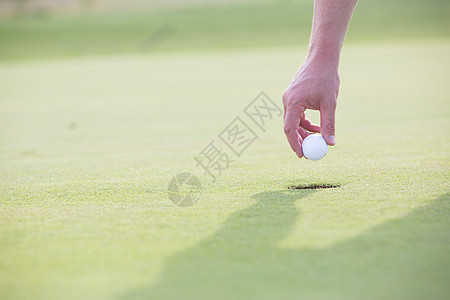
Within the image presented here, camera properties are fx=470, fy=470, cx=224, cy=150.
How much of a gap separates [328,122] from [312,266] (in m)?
0.85

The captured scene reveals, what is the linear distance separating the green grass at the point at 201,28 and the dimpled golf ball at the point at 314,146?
19712 mm

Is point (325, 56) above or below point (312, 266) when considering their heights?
above

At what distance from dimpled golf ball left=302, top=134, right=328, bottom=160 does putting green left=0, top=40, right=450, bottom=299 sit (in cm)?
21

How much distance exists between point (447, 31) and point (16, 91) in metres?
20.0

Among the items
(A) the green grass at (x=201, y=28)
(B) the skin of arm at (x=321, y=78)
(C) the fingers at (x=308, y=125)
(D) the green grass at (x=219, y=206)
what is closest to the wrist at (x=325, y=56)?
(B) the skin of arm at (x=321, y=78)

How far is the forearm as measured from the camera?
233 cm

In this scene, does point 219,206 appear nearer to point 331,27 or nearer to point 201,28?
point 331,27

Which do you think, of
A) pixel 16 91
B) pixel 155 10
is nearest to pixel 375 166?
pixel 16 91

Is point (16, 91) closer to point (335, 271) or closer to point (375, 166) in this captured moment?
point (375, 166)

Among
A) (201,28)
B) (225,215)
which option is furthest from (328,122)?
(201,28)

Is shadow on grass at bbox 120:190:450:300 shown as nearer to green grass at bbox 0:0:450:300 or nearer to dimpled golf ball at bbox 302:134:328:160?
green grass at bbox 0:0:450:300

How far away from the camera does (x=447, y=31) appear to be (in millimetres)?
22188

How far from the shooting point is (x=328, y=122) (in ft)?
7.51

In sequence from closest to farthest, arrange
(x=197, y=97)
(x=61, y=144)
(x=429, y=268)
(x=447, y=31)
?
(x=429, y=268)
(x=61, y=144)
(x=197, y=97)
(x=447, y=31)
